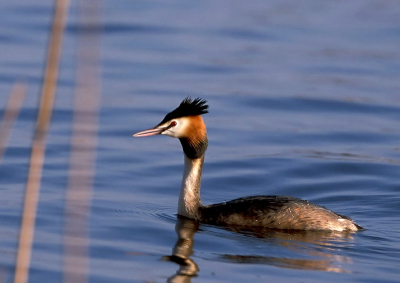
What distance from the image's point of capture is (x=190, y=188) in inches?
333

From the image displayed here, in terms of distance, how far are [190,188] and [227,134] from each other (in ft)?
13.6

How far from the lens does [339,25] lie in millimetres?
21516

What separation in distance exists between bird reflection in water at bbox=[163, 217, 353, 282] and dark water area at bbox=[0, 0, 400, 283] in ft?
0.08

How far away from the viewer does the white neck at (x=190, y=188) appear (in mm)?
8375

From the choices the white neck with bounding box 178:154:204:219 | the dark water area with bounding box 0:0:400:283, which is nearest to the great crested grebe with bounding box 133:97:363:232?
the white neck with bounding box 178:154:204:219

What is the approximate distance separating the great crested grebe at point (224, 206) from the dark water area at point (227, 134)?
0.19m

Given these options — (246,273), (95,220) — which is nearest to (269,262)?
(246,273)

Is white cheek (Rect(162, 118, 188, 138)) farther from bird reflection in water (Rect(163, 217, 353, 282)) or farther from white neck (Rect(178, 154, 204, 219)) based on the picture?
bird reflection in water (Rect(163, 217, 353, 282))

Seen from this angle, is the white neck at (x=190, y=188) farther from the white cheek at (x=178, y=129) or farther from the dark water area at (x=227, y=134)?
the white cheek at (x=178, y=129)

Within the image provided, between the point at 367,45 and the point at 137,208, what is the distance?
12.0m

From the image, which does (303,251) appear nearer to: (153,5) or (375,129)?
(375,129)

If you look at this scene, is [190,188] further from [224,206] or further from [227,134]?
[227,134]

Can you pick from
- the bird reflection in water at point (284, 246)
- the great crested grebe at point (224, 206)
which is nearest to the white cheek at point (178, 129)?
the great crested grebe at point (224, 206)

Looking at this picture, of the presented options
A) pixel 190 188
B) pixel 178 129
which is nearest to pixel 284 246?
pixel 190 188
